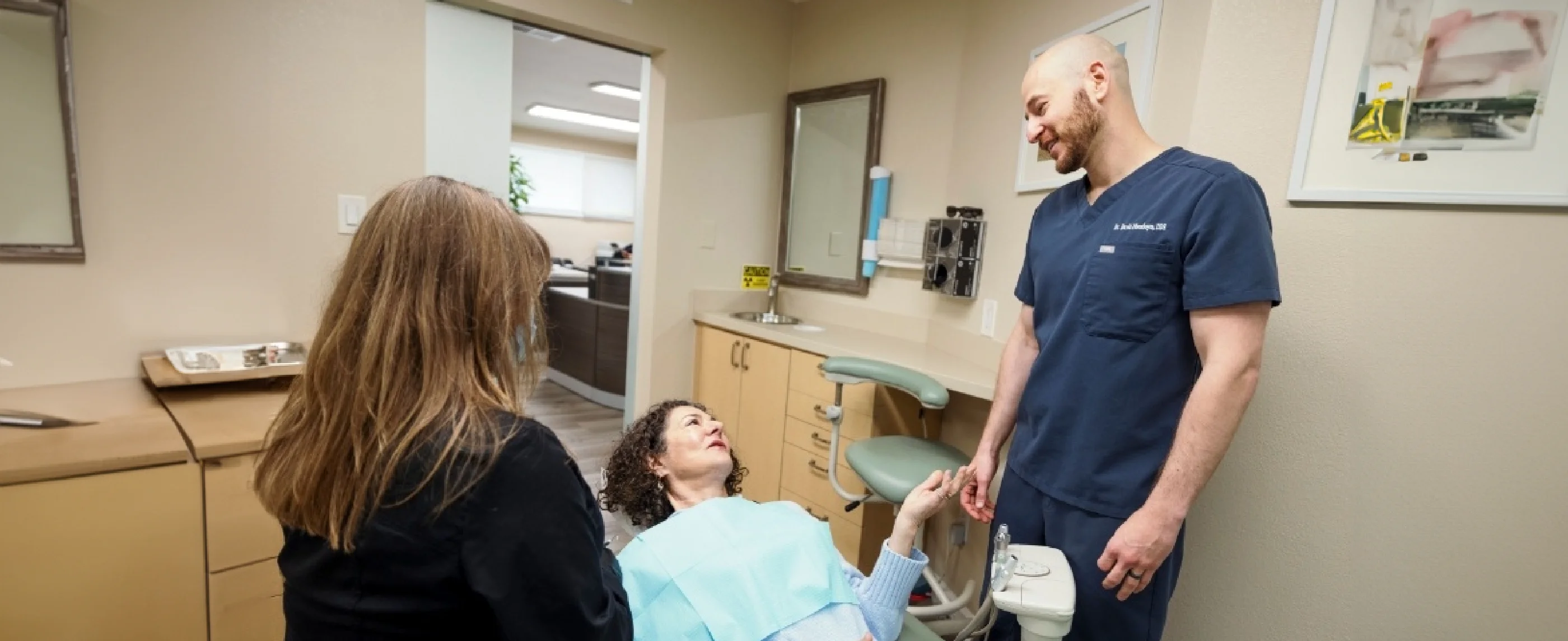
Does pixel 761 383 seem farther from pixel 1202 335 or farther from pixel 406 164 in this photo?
pixel 1202 335

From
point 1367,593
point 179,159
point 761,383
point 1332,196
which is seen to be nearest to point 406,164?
point 179,159

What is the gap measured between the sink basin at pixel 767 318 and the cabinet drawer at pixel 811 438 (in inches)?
24.4

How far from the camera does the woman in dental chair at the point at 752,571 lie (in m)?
1.12

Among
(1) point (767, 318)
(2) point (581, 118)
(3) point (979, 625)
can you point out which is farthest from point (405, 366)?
(2) point (581, 118)

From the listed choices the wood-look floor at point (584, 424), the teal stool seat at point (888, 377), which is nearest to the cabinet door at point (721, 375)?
the wood-look floor at point (584, 424)

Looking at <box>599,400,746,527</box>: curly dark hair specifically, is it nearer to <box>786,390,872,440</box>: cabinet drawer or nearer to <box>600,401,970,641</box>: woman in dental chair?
<box>600,401,970,641</box>: woman in dental chair

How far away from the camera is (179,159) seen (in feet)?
6.15

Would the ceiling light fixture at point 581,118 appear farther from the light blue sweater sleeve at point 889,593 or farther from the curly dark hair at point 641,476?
the light blue sweater sleeve at point 889,593

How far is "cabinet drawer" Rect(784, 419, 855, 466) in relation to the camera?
2.36m

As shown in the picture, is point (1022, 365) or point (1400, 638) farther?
point (1022, 365)

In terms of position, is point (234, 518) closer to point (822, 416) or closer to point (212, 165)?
point (212, 165)

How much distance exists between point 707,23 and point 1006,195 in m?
1.60

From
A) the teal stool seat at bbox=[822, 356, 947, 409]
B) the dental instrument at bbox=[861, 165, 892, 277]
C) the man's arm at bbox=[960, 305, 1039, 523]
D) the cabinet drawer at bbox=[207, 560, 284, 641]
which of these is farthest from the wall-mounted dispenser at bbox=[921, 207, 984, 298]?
the cabinet drawer at bbox=[207, 560, 284, 641]

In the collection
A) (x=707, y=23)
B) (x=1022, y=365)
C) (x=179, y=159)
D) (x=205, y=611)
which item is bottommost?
(x=205, y=611)
